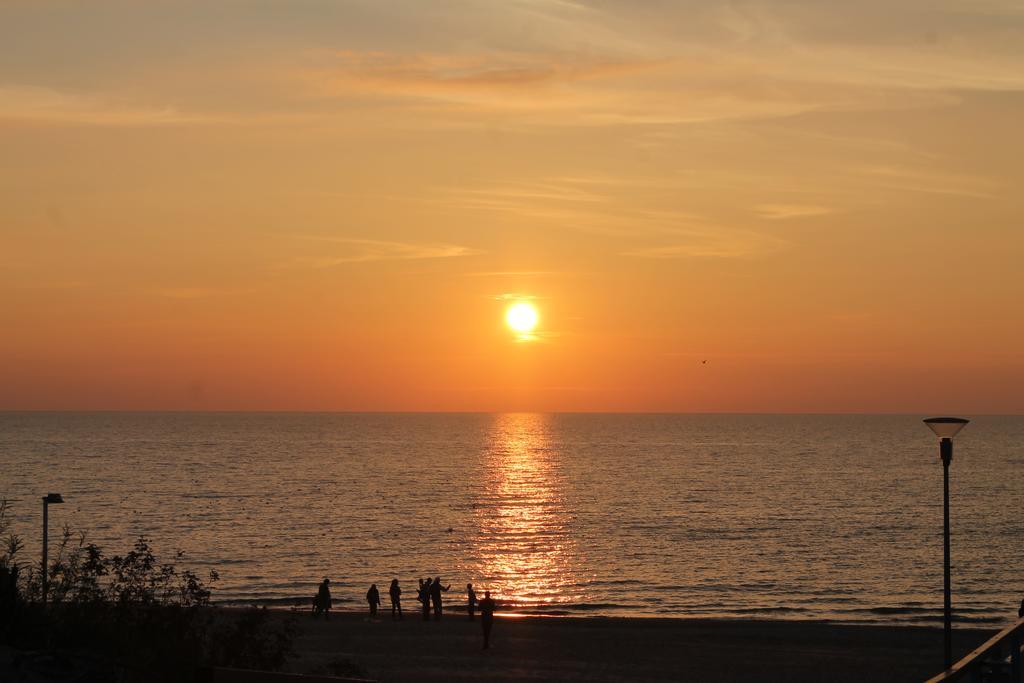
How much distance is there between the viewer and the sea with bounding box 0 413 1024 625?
176 ft

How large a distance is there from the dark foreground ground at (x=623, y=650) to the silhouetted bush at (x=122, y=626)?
980 cm

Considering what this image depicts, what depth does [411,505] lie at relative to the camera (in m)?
102

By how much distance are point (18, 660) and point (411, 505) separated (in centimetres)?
8955

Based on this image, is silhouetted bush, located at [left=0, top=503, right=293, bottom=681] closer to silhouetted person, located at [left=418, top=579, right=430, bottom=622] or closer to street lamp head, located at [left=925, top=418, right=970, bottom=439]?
street lamp head, located at [left=925, top=418, right=970, bottom=439]

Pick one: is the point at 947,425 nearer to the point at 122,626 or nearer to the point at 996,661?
the point at 996,661

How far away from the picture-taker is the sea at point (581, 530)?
176 ft

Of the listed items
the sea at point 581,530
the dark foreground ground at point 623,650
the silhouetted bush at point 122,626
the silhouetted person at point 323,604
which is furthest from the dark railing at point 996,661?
the sea at point 581,530

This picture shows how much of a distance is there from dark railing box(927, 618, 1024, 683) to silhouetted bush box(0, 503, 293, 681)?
9327 mm

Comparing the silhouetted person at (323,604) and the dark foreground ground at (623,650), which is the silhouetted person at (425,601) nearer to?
the dark foreground ground at (623,650)

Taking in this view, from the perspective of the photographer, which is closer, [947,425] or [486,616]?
[947,425]

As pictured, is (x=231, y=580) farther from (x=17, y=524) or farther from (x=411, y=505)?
(x=411, y=505)

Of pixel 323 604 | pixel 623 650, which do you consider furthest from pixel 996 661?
pixel 323 604

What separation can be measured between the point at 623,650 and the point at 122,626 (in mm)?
21817

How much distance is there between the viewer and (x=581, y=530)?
81750 millimetres
